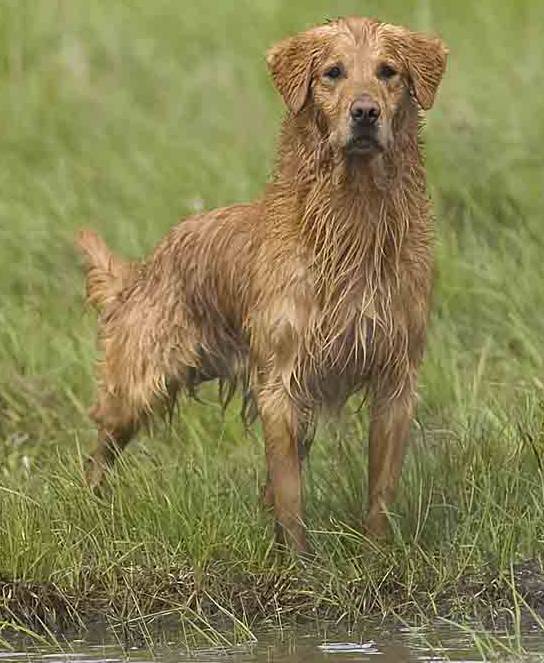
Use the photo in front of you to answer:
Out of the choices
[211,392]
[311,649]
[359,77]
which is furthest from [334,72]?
[211,392]

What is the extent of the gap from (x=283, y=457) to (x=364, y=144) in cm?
111

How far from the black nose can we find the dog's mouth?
4 cm

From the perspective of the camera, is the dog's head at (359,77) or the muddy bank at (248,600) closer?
the muddy bank at (248,600)

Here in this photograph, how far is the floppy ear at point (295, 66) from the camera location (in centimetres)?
676

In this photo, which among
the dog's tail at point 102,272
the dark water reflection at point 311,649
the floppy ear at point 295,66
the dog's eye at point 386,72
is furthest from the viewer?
the dog's tail at point 102,272

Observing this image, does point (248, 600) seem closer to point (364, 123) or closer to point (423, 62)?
point (364, 123)

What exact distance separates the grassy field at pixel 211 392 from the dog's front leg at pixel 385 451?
0.10m

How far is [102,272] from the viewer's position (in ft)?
27.0

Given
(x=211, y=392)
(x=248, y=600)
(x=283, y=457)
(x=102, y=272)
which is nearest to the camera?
(x=248, y=600)

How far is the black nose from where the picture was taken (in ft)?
21.1

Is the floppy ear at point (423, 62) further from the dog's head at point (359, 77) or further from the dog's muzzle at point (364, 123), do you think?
the dog's muzzle at point (364, 123)

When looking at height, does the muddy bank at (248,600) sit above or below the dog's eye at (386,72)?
below

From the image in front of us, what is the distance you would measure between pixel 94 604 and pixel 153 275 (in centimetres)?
184

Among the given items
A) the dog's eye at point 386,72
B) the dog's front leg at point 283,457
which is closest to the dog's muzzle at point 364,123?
the dog's eye at point 386,72
